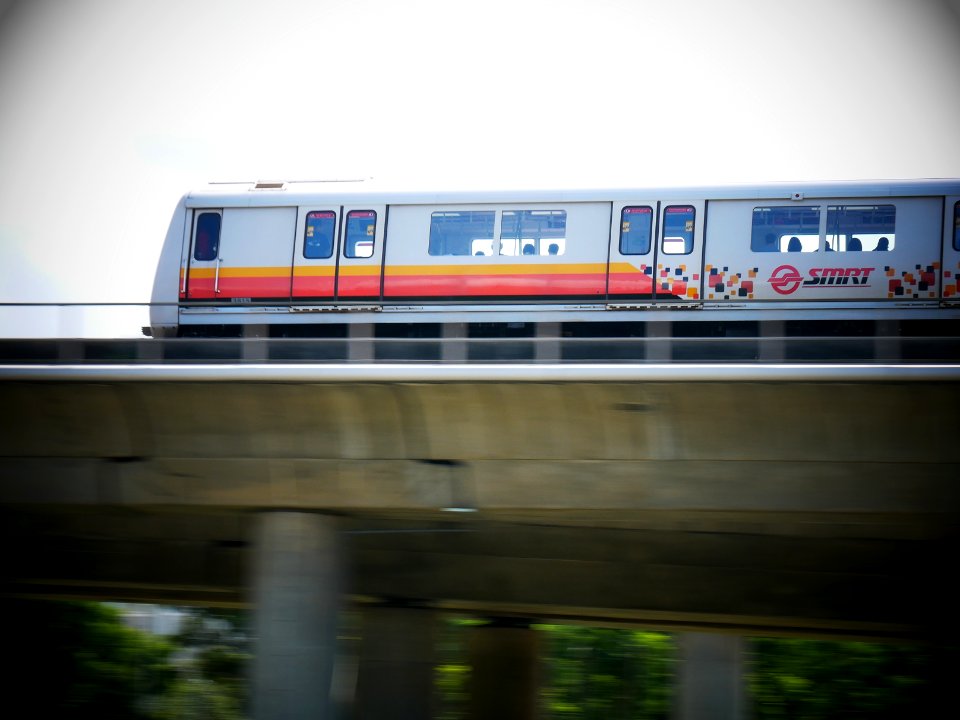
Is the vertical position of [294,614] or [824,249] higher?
[824,249]

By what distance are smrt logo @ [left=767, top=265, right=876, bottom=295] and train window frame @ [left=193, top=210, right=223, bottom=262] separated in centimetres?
846

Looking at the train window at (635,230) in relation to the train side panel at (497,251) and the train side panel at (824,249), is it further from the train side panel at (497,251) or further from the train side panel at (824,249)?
the train side panel at (824,249)

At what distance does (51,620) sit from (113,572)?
53.8 feet

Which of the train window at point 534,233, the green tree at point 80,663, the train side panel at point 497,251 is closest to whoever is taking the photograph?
the train side panel at point 497,251

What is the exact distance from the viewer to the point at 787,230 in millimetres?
13773

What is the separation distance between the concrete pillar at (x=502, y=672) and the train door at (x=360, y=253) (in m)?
6.59

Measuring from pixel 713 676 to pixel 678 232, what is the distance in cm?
729

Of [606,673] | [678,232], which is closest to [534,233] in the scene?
[678,232]

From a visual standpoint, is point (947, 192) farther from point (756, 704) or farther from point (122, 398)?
point (756, 704)

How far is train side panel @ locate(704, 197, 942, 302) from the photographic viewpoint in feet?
44.1

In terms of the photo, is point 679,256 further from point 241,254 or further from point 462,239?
point 241,254

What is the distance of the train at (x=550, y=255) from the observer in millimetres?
13477

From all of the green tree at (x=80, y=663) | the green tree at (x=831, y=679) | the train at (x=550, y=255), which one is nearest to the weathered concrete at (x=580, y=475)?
the train at (x=550, y=255)

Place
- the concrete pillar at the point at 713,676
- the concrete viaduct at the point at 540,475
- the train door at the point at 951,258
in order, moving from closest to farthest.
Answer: the concrete viaduct at the point at 540,475 → the train door at the point at 951,258 → the concrete pillar at the point at 713,676
